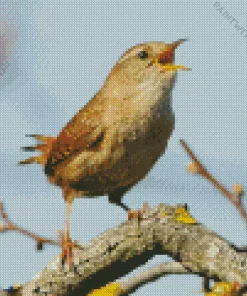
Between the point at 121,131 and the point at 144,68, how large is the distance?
1.30 ft

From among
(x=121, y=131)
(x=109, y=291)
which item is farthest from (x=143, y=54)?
(x=109, y=291)

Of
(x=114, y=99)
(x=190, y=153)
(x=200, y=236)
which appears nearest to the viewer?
(x=190, y=153)

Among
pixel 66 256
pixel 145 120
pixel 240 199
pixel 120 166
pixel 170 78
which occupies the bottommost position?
pixel 66 256

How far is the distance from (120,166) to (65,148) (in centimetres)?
43

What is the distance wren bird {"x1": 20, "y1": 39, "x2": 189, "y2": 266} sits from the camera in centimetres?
267

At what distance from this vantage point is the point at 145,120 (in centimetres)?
268

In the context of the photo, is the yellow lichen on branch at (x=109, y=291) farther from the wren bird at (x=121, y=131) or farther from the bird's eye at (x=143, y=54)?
Answer: the bird's eye at (x=143, y=54)

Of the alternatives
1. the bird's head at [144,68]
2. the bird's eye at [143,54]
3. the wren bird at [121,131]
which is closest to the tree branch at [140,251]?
the wren bird at [121,131]

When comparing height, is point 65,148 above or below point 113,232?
above

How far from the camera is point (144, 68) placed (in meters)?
2.87

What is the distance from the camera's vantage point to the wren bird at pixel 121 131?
8.76ft

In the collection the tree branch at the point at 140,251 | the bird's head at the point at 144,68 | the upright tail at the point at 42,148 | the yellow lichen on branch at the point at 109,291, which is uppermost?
the bird's head at the point at 144,68

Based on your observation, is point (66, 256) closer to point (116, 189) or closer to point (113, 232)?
point (113, 232)

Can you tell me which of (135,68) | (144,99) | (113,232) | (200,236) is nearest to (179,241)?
(200,236)
